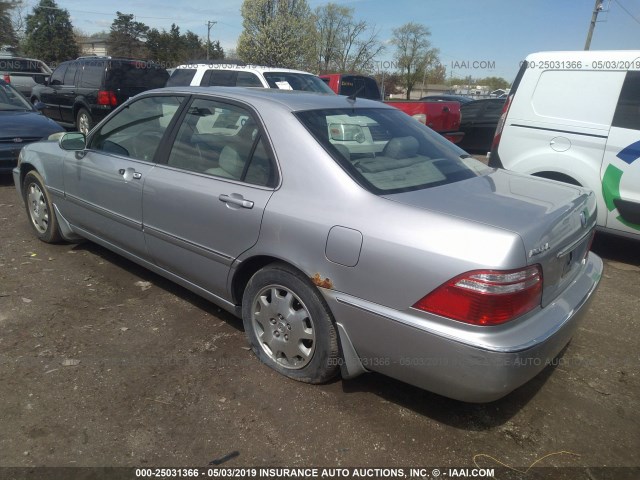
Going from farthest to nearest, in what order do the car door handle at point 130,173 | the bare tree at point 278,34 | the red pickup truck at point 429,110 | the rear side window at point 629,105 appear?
the bare tree at point 278,34
the red pickup truck at point 429,110
the rear side window at point 629,105
the car door handle at point 130,173

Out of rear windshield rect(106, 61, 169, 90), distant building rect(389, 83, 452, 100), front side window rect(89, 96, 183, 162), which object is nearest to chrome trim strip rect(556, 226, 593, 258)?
front side window rect(89, 96, 183, 162)

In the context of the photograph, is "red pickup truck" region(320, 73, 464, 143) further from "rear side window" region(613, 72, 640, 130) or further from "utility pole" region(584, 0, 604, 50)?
"utility pole" region(584, 0, 604, 50)

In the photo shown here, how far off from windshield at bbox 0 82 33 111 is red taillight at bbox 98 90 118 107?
89.1 inches

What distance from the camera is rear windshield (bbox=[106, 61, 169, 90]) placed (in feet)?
35.0

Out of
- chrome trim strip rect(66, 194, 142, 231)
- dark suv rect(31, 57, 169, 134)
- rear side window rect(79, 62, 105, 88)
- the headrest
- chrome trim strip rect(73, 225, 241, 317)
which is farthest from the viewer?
rear side window rect(79, 62, 105, 88)

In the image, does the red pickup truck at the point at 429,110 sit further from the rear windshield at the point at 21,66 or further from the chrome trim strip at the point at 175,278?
the rear windshield at the point at 21,66

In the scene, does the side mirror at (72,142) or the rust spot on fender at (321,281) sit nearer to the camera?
the rust spot on fender at (321,281)

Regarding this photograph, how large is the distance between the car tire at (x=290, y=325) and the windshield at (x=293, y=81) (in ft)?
19.8

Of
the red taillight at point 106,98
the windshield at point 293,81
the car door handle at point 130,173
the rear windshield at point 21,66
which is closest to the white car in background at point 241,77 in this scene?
the windshield at point 293,81

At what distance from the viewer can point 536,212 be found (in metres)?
2.36

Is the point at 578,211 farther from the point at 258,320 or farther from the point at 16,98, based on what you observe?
the point at 16,98

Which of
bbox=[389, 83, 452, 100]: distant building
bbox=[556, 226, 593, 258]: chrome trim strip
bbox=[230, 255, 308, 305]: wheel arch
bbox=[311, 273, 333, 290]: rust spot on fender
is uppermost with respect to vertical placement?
bbox=[389, 83, 452, 100]: distant building

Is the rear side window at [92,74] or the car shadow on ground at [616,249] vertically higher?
the rear side window at [92,74]

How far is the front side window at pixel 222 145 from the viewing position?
2871 mm
